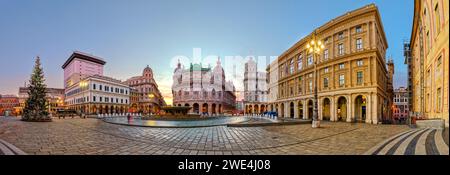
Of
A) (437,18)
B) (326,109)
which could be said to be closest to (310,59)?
(326,109)

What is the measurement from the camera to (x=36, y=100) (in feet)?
73.9

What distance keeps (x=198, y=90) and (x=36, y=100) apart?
47340 millimetres

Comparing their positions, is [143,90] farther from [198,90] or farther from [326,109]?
[326,109]

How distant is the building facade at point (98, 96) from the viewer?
5203 cm

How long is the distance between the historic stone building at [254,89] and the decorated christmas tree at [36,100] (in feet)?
210

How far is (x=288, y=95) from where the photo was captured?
3403 cm

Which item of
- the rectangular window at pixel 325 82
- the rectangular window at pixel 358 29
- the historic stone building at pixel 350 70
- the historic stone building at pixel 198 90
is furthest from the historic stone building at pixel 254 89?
the rectangular window at pixel 358 29

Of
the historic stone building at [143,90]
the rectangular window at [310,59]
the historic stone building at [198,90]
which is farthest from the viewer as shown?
the historic stone building at [143,90]

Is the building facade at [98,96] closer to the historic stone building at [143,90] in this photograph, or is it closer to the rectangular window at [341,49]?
the historic stone building at [143,90]

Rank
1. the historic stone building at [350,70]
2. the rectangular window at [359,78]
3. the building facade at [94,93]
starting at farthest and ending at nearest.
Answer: the building facade at [94,93]
the rectangular window at [359,78]
the historic stone building at [350,70]
